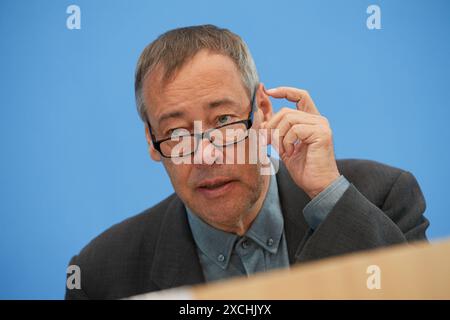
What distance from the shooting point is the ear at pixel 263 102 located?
5.35ft

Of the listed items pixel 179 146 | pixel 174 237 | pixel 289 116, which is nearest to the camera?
pixel 289 116

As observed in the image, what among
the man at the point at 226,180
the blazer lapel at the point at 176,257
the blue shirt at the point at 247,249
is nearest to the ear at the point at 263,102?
the man at the point at 226,180

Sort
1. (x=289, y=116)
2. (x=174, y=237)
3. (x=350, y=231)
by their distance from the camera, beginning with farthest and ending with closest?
(x=174, y=237) < (x=289, y=116) < (x=350, y=231)

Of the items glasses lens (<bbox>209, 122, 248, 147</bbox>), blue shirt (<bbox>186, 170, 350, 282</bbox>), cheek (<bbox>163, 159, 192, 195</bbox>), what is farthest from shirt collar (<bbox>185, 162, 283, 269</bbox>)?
glasses lens (<bbox>209, 122, 248, 147</bbox>)

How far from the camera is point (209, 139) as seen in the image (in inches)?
57.7

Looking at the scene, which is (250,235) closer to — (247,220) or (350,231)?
(247,220)

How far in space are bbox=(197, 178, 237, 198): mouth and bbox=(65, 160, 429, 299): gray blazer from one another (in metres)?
0.21

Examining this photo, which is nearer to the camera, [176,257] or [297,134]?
[297,134]

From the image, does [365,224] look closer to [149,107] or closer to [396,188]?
[396,188]

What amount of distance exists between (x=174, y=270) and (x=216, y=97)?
538 mm

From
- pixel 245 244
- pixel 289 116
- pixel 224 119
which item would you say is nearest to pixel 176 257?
pixel 245 244

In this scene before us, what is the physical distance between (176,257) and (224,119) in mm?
449
